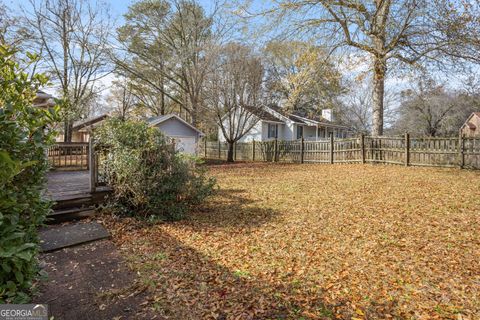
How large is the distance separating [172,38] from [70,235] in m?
18.0

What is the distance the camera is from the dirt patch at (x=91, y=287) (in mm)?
2447

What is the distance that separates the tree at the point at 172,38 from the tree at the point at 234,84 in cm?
132

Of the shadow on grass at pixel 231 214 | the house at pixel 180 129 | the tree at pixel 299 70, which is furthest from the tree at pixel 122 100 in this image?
the shadow on grass at pixel 231 214

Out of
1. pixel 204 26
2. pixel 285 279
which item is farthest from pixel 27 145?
pixel 204 26

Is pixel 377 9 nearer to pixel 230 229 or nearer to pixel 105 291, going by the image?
pixel 230 229

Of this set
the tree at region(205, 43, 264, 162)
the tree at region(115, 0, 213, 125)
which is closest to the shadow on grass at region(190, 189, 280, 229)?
the tree at region(205, 43, 264, 162)

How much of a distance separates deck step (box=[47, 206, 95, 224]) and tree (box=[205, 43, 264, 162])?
41.0ft

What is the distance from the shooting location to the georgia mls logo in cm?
137

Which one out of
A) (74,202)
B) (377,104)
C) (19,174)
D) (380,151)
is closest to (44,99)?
(74,202)

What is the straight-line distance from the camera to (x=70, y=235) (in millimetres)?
4152

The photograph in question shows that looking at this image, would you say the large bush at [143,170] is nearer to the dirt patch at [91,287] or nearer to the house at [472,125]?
the dirt patch at [91,287]

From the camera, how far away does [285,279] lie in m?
3.03

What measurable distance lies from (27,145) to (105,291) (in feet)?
6.07

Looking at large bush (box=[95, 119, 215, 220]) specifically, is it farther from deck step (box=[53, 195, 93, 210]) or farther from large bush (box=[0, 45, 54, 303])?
large bush (box=[0, 45, 54, 303])
